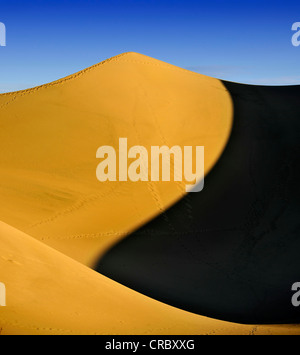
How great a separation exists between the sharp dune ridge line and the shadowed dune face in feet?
1.86

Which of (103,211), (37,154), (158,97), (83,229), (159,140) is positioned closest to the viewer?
(83,229)

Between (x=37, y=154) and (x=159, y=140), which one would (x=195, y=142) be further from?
(x=37, y=154)

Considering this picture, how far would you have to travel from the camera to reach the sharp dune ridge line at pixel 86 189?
4.76m

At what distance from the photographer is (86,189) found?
1177 centimetres

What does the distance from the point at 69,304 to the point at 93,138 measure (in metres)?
9.13

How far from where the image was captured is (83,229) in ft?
33.7

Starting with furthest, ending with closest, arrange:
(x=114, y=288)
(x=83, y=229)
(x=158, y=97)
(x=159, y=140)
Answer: (x=158, y=97) < (x=159, y=140) < (x=83, y=229) < (x=114, y=288)

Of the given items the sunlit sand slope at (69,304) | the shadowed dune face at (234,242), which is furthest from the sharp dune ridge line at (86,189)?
the shadowed dune face at (234,242)

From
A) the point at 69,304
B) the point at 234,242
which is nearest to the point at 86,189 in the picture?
the point at 234,242

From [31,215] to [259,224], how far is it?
559 centimetres

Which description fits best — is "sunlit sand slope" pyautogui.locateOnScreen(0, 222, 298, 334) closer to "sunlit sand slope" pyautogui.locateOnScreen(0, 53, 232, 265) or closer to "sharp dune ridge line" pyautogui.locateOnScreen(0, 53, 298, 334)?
"sharp dune ridge line" pyautogui.locateOnScreen(0, 53, 298, 334)

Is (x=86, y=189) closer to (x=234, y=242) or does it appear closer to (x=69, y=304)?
(x=234, y=242)

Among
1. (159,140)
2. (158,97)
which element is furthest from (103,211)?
(158,97)
